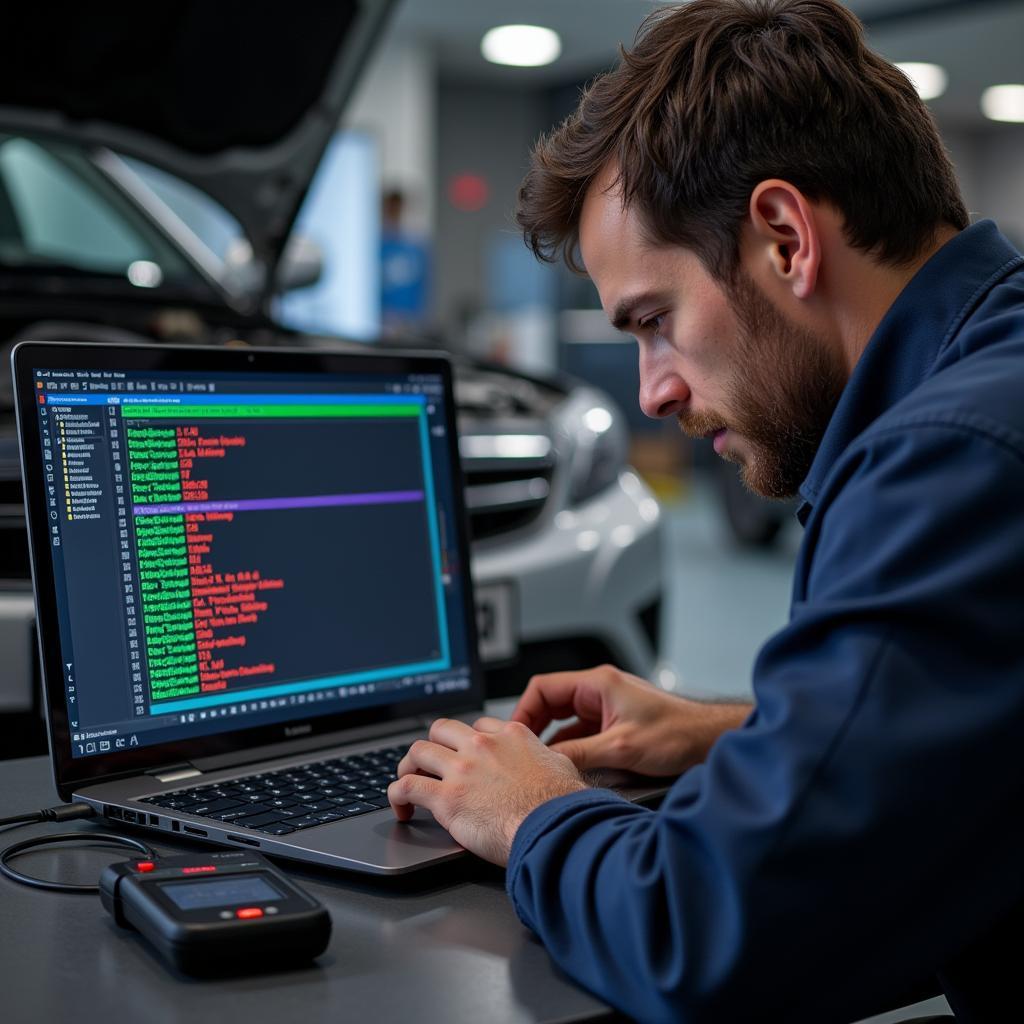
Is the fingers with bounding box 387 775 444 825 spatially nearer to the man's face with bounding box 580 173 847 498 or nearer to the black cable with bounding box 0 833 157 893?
the black cable with bounding box 0 833 157 893

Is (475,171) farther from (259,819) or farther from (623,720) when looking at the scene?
(259,819)

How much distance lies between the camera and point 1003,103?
457 inches

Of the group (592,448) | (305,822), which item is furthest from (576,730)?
(592,448)

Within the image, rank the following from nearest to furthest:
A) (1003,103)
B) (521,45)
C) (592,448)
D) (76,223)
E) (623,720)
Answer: (623,720) → (592,448) → (76,223) → (521,45) → (1003,103)

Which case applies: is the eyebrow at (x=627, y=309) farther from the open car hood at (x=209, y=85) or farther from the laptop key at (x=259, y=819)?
the open car hood at (x=209, y=85)

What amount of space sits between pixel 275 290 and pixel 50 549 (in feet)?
6.27

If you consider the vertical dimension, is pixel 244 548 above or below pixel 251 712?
above

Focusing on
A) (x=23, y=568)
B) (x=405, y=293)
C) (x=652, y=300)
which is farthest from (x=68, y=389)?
(x=405, y=293)

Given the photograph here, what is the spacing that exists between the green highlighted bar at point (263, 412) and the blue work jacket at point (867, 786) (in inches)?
21.7


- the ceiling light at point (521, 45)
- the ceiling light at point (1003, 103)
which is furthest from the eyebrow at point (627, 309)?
the ceiling light at point (1003, 103)

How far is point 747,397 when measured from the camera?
96 cm

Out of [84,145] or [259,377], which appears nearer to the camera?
[259,377]

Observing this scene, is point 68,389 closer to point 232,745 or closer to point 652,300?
point 232,745

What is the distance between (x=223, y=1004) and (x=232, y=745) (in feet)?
1.33
